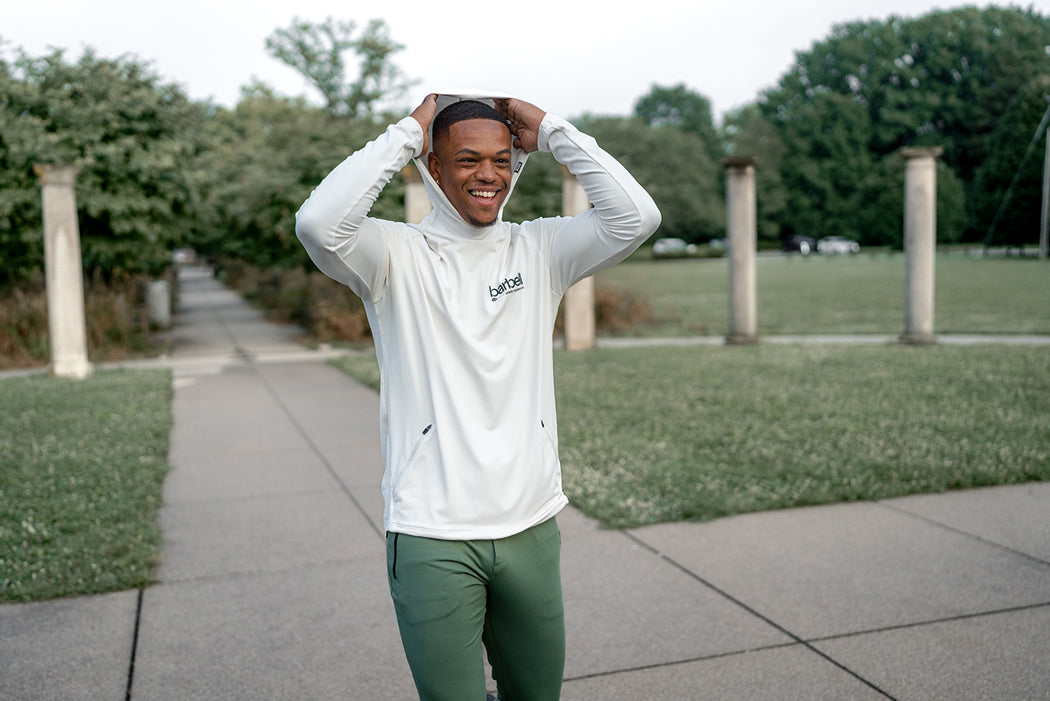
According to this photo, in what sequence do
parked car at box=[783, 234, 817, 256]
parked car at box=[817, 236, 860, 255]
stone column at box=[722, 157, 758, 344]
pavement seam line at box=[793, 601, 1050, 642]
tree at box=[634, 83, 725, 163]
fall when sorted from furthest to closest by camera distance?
tree at box=[634, 83, 725, 163] → parked car at box=[783, 234, 817, 256] → parked car at box=[817, 236, 860, 255] → stone column at box=[722, 157, 758, 344] → pavement seam line at box=[793, 601, 1050, 642]

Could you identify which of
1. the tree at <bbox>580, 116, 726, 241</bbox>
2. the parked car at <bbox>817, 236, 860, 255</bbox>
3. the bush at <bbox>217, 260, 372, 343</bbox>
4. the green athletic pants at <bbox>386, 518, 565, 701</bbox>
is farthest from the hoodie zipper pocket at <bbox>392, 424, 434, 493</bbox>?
the tree at <bbox>580, 116, 726, 241</bbox>

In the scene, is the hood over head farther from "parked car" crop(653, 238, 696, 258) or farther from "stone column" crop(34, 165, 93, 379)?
"parked car" crop(653, 238, 696, 258)

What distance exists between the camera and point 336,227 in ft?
7.14

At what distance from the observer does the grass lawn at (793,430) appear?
233 inches

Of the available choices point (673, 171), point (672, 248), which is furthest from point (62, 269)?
point (673, 171)

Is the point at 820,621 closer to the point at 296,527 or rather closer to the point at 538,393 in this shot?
the point at 538,393

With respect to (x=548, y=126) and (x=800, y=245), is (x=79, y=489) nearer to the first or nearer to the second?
(x=548, y=126)

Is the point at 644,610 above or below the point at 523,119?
below

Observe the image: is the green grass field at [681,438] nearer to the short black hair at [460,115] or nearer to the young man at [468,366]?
the young man at [468,366]

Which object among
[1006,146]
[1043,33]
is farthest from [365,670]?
[1043,33]

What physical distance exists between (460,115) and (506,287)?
0.44 meters

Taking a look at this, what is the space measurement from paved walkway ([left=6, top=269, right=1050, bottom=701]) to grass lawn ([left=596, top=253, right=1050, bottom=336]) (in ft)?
35.5

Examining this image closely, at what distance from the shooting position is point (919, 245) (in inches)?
510

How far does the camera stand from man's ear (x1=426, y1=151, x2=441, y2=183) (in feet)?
8.07
